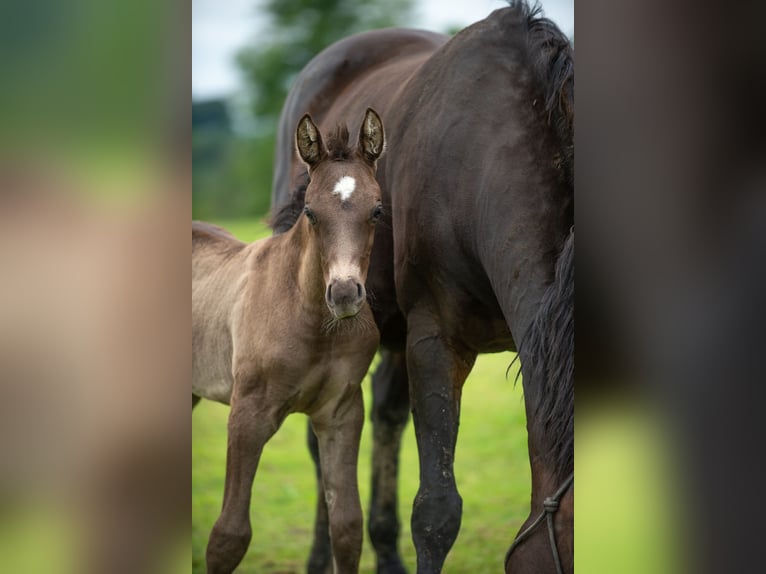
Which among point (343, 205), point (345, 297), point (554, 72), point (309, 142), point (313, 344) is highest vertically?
point (554, 72)

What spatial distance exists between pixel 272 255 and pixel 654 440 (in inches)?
100

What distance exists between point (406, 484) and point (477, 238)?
149 inches

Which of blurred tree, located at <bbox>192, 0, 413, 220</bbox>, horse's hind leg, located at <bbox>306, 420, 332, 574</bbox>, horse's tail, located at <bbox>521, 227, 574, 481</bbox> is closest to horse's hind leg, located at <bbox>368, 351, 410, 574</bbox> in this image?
horse's hind leg, located at <bbox>306, 420, 332, 574</bbox>

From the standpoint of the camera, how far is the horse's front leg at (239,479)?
3004 millimetres

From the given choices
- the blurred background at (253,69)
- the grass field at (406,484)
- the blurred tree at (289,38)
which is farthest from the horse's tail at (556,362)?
the blurred tree at (289,38)

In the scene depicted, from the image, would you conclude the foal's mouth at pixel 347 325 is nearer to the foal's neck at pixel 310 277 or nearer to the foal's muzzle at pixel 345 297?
the foal's neck at pixel 310 277

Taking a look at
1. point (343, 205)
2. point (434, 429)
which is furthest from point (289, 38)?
point (343, 205)

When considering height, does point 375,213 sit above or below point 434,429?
above

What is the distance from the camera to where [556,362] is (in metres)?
2.25

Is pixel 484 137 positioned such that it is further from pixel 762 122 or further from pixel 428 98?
pixel 762 122

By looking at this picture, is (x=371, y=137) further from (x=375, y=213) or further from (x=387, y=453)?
(x=387, y=453)

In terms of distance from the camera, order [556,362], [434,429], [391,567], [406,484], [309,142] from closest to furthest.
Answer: [556,362] < [309,142] < [434,429] < [391,567] < [406,484]

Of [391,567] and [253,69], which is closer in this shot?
[391,567]

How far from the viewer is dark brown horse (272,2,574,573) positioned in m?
2.37
